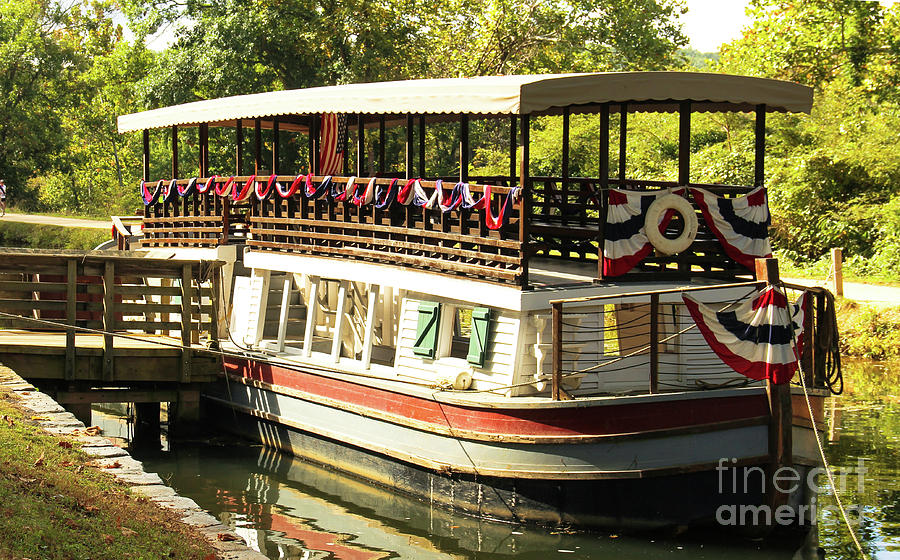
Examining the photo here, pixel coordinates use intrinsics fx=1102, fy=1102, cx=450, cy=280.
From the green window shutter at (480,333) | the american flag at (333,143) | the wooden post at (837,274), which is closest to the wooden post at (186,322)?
the american flag at (333,143)

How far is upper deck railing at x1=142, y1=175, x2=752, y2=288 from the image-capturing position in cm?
1208

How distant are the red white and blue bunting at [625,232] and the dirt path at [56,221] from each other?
32.5m

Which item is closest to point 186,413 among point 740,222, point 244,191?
point 244,191

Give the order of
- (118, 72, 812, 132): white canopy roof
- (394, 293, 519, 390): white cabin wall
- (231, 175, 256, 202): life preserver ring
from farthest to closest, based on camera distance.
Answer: (231, 175, 256, 202): life preserver ring, (394, 293, 519, 390): white cabin wall, (118, 72, 812, 132): white canopy roof

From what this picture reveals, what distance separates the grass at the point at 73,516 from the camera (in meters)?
7.30

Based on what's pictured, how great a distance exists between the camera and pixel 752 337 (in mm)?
11023

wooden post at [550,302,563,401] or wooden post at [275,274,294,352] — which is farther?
wooden post at [275,274,294,352]

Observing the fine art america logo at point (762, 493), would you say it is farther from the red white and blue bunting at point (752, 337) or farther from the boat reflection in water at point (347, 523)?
the red white and blue bunting at point (752, 337)

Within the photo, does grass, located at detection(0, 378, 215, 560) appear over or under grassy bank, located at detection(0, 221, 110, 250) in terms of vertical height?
under

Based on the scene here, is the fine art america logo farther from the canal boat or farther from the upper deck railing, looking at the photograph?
the upper deck railing

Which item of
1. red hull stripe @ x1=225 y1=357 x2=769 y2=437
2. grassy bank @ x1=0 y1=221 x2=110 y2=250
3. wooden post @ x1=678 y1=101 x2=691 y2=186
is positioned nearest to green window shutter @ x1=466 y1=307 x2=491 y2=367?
red hull stripe @ x1=225 y1=357 x2=769 y2=437

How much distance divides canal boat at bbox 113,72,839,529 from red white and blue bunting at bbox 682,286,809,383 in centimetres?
2

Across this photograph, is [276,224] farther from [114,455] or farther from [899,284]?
[899,284]

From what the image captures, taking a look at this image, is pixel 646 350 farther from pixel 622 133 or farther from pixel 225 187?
pixel 225 187
